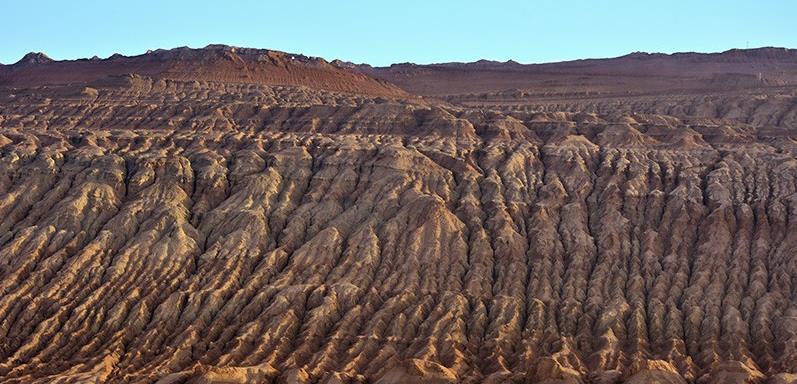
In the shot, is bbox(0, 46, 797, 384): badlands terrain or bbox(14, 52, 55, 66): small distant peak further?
bbox(14, 52, 55, 66): small distant peak

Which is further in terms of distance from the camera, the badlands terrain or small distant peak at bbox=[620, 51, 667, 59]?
small distant peak at bbox=[620, 51, 667, 59]

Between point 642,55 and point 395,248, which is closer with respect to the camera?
point 395,248

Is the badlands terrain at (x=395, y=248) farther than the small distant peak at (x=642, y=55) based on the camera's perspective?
No

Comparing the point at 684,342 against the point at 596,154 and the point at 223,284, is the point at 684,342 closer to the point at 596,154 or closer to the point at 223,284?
the point at 596,154

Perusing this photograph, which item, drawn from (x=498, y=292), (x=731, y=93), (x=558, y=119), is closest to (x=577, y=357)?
(x=498, y=292)
